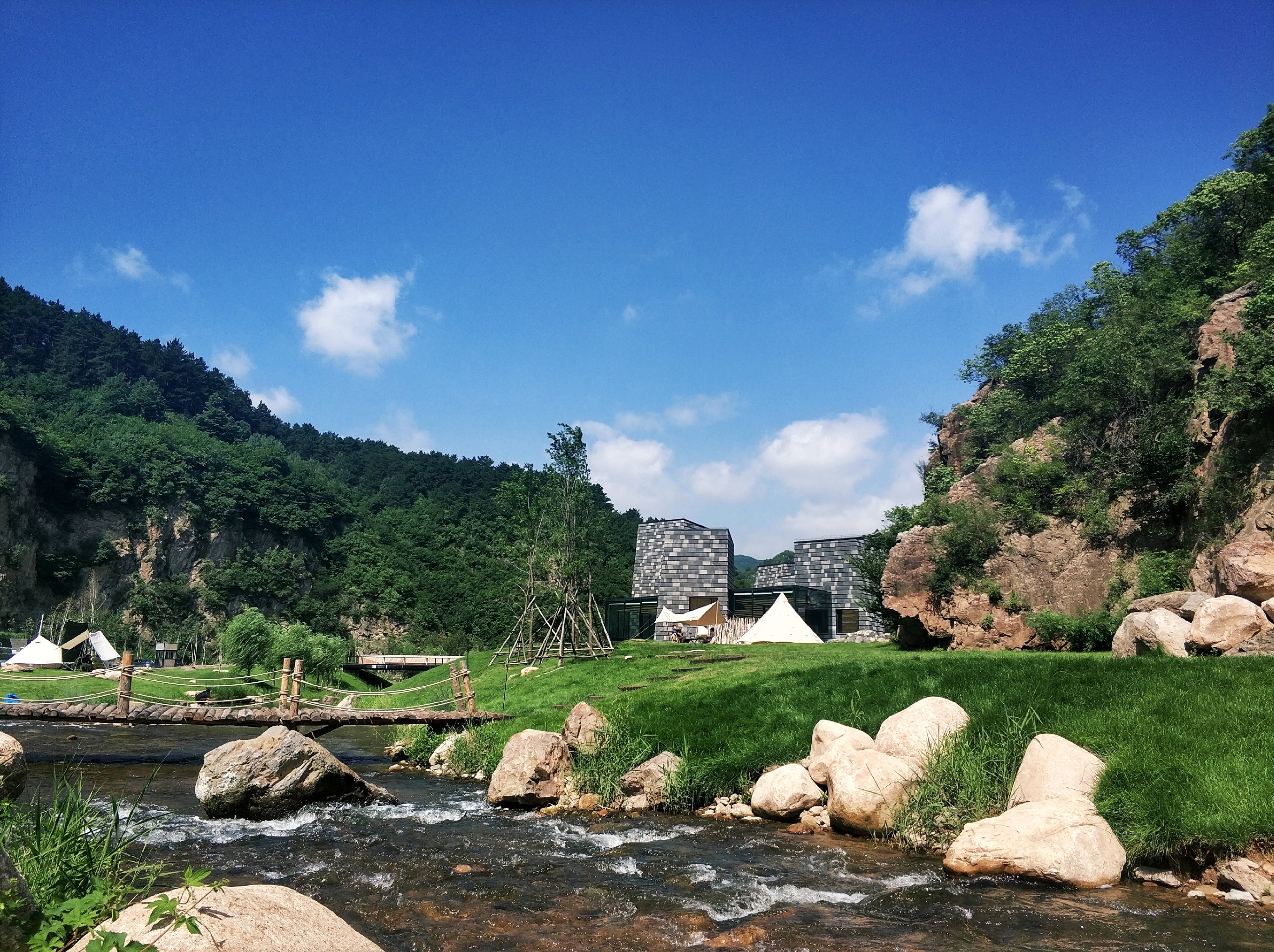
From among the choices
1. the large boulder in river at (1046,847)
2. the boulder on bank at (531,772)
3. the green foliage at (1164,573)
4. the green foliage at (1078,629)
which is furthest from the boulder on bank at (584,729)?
the green foliage at (1164,573)

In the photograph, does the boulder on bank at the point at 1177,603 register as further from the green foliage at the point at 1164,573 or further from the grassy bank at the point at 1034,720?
the grassy bank at the point at 1034,720

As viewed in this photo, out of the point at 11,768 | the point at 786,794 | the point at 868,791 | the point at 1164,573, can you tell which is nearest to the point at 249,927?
the point at 11,768

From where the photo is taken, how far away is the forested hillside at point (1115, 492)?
15.9 meters

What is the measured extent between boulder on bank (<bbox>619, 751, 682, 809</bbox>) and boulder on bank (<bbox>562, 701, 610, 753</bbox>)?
0.99 m

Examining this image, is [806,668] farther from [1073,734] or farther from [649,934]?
[649,934]

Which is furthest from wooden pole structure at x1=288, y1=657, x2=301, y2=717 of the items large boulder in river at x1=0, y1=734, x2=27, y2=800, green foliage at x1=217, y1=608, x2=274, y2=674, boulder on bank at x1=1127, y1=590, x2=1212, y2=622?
green foliage at x1=217, y1=608, x2=274, y2=674

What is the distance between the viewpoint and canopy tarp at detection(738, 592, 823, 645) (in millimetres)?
33500

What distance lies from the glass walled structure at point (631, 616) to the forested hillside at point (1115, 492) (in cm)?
2627

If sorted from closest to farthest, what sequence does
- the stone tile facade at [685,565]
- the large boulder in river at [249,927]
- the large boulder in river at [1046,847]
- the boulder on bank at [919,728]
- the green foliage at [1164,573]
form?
the large boulder in river at [249,927]
the large boulder in river at [1046,847]
the boulder on bank at [919,728]
the green foliage at [1164,573]
the stone tile facade at [685,565]

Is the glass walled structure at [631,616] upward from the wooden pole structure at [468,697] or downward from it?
upward

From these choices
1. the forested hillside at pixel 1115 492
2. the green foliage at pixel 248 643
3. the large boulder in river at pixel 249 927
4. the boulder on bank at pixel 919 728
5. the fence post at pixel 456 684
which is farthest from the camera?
the green foliage at pixel 248 643

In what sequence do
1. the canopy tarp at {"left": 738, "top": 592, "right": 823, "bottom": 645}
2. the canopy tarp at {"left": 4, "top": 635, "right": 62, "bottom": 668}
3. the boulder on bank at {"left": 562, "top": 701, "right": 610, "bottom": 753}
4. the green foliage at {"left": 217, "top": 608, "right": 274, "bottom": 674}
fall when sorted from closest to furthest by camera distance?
1. the boulder on bank at {"left": 562, "top": 701, "right": 610, "bottom": 753}
2. the canopy tarp at {"left": 738, "top": 592, "right": 823, "bottom": 645}
3. the canopy tarp at {"left": 4, "top": 635, "right": 62, "bottom": 668}
4. the green foliage at {"left": 217, "top": 608, "right": 274, "bottom": 674}

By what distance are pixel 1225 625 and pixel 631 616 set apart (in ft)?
133

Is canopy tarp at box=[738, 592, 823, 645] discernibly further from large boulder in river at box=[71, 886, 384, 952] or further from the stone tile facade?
large boulder in river at box=[71, 886, 384, 952]
